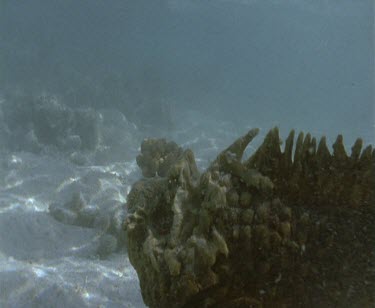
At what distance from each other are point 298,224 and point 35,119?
1218 centimetres

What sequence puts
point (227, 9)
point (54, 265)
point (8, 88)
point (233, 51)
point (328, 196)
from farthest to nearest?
1. point (233, 51)
2. point (227, 9)
3. point (8, 88)
4. point (54, 265)
5. point (328, 196)

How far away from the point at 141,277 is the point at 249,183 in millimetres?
1105

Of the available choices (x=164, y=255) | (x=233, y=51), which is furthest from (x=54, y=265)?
(x=233, y=51)

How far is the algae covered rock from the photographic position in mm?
2344

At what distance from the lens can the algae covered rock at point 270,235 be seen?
234 cm

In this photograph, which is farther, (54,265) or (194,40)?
(194,40)

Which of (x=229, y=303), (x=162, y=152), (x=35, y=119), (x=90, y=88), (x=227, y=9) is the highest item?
(x=227, y=9)

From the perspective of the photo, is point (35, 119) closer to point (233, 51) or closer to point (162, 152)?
point (162, 152)

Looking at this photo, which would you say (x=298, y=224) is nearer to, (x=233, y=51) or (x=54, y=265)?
(x=54, y=265)

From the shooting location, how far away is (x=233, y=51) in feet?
346

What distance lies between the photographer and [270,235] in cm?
238

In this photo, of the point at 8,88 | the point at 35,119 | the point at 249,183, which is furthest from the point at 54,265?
the point at 8,88

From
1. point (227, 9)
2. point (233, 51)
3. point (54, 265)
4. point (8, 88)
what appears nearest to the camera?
point (54, 265)

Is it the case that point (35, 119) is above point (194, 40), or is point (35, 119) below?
below
